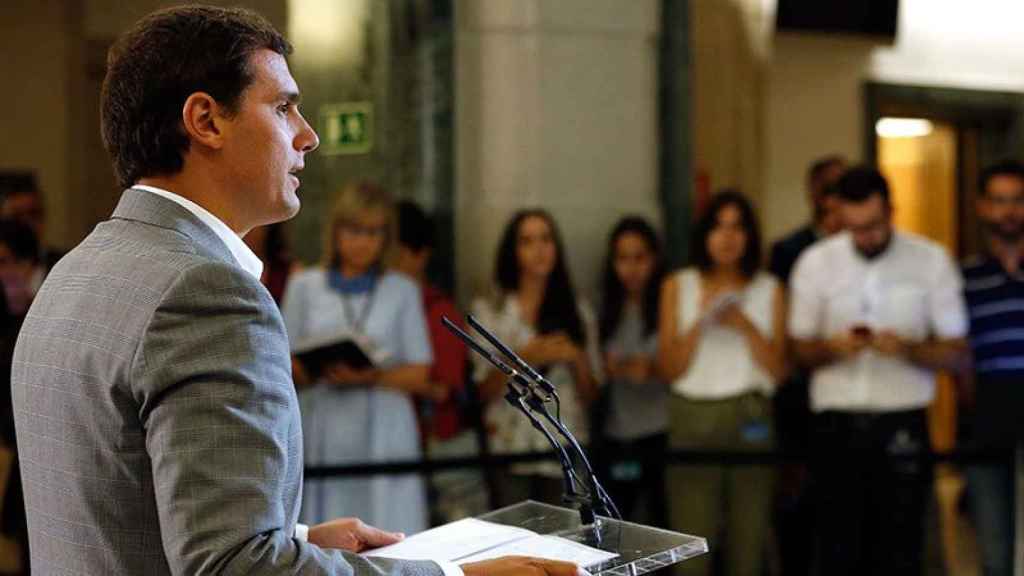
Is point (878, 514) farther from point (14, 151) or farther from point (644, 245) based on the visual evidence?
point (14, 151)

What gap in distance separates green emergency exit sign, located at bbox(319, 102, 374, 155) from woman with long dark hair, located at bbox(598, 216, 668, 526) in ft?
4.06

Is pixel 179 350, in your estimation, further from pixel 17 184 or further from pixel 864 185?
pixel 17 184

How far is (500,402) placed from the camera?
5465 mm

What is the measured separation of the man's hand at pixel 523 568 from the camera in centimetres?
187

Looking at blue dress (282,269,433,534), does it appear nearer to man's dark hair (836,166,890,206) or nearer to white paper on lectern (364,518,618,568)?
man's dark hair (836,166,890,206)

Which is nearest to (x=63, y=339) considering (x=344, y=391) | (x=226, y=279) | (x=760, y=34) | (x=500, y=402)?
(x=226, y=279)

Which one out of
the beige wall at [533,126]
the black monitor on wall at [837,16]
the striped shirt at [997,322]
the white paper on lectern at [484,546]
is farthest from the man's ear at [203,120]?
the black monitor on wall at [837,16]

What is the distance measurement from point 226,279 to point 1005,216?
13.9ft

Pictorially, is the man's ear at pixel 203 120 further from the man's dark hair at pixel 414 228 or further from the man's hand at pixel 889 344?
the man's dark hair at pixel 414 228

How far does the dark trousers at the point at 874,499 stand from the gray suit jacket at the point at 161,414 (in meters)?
3.51

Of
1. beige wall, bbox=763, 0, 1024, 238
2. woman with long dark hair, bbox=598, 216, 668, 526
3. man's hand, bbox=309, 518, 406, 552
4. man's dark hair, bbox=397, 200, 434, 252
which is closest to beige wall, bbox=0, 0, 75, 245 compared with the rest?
man's dark hair, bbox=397, 200, 434, 252

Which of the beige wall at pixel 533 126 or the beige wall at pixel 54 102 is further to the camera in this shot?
the beige wall at pixel 54 102

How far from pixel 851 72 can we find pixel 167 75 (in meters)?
6.81

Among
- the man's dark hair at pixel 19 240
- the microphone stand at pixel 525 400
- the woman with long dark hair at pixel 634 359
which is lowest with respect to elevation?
the woman with long dark hair at pixel 634 359
